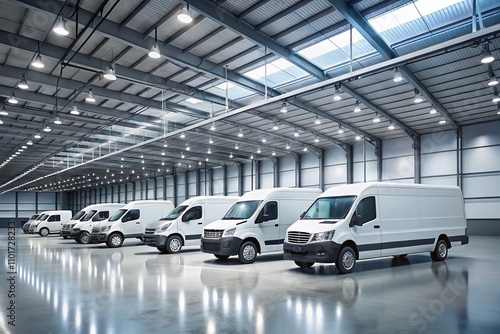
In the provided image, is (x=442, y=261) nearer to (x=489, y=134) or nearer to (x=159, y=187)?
(x=489, y=134)

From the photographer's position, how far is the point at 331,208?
968cm

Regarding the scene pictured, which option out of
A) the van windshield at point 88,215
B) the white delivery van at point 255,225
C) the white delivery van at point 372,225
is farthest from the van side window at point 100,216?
the white delivery van at point 372,225

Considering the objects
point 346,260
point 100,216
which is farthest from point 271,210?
point 100,216

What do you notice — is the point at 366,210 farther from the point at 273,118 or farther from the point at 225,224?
the point at 273,118

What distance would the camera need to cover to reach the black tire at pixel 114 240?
16938mm

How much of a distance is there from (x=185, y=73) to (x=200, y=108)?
4.49 meters

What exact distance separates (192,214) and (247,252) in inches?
156

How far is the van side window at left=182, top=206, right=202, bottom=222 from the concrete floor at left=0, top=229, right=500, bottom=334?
353 cm

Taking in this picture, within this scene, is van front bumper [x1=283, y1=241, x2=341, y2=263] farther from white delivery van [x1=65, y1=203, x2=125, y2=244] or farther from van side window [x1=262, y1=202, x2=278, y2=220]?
white delivery van [x1=65, y1=203, x2=125, y2=244]

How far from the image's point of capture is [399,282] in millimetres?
7832

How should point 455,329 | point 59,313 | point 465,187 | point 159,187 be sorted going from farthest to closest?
point 159,187 < point 465,187 < point 59,313 < point 455,329

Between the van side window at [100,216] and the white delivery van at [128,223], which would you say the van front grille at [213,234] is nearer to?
the white delivery van at [128,223]

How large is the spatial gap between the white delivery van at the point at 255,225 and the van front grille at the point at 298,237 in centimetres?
205

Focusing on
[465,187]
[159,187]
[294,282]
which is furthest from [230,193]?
[294,282]
